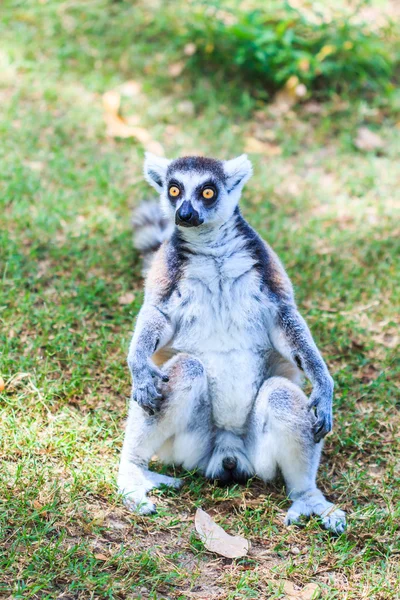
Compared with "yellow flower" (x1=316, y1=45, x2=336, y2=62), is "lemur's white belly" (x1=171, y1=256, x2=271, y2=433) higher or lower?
lower

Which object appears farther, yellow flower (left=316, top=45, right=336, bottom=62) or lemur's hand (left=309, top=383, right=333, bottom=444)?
yellow flower (left=316, top=45, right=336, bottom=62)

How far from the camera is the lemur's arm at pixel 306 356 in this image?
3770 millimetres

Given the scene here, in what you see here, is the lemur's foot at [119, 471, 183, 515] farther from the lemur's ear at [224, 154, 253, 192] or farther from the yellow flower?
the yellow flower

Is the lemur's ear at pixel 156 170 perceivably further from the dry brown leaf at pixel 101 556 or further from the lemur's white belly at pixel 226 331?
the dry brown leaf at pixel 101 556

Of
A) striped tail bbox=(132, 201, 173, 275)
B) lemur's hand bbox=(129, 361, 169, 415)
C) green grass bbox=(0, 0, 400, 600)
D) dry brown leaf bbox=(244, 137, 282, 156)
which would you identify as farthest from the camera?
dry brown leaf bbox=(244, 137, 282, 156)

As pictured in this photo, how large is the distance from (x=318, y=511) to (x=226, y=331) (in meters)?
1.03

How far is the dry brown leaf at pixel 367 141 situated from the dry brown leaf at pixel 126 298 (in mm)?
3190

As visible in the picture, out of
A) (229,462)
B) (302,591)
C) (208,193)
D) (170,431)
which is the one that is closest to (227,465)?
(229,462)

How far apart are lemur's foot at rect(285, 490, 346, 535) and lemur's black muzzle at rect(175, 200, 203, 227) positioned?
5.02 ft

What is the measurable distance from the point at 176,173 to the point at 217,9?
4405mm

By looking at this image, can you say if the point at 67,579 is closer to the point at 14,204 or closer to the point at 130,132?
the point at 14,204

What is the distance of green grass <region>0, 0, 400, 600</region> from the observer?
11.3 feet

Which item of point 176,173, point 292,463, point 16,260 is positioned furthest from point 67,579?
point 16,260

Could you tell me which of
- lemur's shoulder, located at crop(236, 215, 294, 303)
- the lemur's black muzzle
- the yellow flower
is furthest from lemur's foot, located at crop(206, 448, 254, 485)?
the yellow flower
